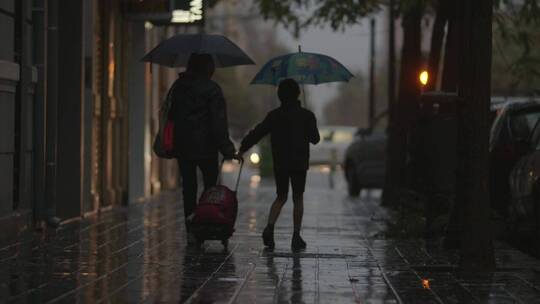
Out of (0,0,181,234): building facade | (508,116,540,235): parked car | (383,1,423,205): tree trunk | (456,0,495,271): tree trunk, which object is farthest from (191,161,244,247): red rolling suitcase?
(383,1,423,205): tree trunk

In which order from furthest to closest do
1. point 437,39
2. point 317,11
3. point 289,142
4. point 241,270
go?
1. point 317,11
2. point 437,39
3. point 289,142
4. point 241,270

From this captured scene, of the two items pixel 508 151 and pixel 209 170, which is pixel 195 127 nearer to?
pixel 209 170

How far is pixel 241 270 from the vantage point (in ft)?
38.5

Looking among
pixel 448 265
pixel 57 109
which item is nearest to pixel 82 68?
pixel 57 109

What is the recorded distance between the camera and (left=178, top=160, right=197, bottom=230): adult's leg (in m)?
14.1

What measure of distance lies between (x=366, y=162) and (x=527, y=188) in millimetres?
16791

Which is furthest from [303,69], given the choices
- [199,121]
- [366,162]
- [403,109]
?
[366,162]

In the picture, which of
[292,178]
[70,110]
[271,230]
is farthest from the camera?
[70,110]

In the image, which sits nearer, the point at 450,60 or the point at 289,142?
the point at 289,142

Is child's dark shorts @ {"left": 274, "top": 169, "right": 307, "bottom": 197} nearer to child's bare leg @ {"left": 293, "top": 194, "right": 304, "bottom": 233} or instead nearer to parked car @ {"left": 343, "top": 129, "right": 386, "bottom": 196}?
child's bare leg @ {"left": 293, "top": 194, "right": 304, "bottom": 233}

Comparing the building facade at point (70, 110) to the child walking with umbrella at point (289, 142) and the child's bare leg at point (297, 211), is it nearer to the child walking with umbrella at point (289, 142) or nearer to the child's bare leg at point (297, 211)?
the child walking with umbrella at point (289, 142)

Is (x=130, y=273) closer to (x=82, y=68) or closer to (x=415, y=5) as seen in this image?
(x=82, y=68)

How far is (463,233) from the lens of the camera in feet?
40.3

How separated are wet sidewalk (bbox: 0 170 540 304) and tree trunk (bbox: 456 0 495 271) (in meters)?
Result: 0.23
